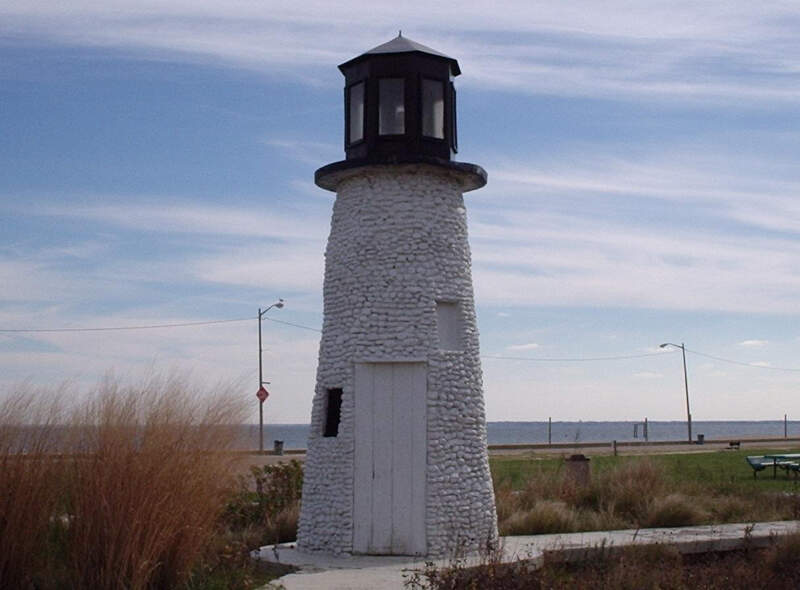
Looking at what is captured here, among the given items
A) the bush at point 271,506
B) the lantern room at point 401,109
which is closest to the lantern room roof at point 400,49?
the lantern room at point 401,109

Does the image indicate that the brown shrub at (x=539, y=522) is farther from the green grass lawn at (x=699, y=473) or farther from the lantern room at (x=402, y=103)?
the lantern room at (x=402, y=103)

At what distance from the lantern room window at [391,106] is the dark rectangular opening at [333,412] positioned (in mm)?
3496

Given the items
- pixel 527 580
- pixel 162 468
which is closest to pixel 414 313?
pixel 527 580

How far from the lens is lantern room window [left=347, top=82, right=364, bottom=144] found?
→ 12.9 meters

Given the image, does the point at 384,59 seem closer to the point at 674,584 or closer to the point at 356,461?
the point at 356,461

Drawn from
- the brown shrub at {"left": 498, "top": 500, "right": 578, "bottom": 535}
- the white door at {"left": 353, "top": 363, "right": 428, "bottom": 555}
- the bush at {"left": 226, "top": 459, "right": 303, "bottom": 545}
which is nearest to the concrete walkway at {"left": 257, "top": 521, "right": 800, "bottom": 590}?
the white door at {"left": 353, "top": 363, "right": 428, "bottom": 555}

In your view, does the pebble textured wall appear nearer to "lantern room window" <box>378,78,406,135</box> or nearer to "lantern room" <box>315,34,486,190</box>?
"lantern room" <box>315,34,486,190</box>

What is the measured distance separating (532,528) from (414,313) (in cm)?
416

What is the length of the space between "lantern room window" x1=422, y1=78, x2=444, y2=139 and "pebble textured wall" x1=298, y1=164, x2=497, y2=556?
0.54 m

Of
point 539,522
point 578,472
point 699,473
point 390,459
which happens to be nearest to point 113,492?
point 390,459

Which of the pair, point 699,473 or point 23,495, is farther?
point 699,473

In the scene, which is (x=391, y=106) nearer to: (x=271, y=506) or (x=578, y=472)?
(x=271, y=506)

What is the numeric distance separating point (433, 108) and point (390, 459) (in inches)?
183

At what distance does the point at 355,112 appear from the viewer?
42.8 ft
